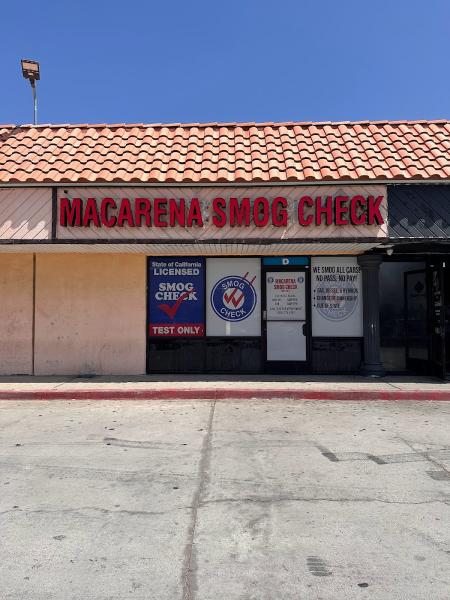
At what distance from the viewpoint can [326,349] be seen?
37.0 ft

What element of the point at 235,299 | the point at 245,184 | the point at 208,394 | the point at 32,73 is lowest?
the point at 208,394

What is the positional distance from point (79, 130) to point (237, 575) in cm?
1146

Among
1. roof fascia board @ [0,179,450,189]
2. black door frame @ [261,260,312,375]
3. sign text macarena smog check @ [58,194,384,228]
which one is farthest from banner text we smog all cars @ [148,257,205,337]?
roof fascia board @ [0,179,450,189]

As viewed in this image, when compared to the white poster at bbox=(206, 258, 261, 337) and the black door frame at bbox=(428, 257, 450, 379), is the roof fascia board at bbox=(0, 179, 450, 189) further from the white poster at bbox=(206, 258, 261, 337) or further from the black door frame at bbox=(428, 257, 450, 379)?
the white poster at bbox=(206, 258, 261, 337)

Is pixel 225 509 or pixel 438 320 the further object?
pixel 438 320

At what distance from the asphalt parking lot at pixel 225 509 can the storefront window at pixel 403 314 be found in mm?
3972

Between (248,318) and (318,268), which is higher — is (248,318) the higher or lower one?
the lower one

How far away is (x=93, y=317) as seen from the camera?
11.3 metres

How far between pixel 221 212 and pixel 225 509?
6505 mm

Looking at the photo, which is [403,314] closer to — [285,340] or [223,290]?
[285,340]

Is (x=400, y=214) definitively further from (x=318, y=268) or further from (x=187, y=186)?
(x=187, y=186)

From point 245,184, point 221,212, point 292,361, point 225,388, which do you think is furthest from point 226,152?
point 225,388

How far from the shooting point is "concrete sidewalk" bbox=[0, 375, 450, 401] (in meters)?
9.29

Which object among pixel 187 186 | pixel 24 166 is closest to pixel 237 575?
pixel 187 186
